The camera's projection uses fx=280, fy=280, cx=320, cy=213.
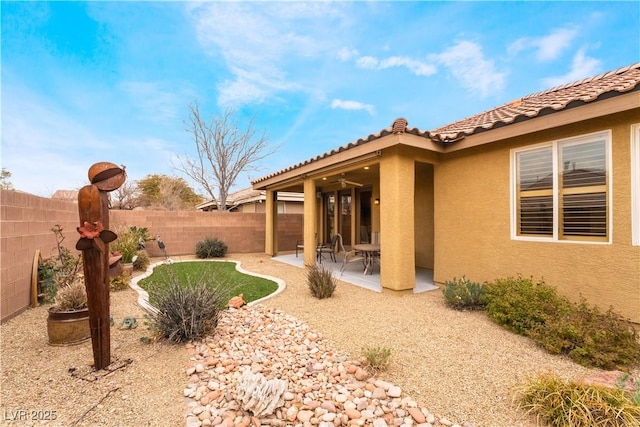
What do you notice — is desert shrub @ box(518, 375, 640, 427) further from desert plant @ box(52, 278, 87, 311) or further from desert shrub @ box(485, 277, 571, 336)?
desert plant @ box(52, 278, 87, 311)

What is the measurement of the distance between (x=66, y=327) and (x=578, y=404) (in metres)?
6.01

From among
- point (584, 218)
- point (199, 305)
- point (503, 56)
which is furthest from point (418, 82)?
point (199, 305)

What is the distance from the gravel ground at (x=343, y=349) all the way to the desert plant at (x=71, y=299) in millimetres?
533

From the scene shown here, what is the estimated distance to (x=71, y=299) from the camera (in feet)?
13.7

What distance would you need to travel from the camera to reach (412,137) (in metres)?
6.21

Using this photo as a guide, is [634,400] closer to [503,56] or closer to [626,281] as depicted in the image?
[626,281]

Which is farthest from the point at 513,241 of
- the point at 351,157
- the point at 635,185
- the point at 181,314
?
the point at 181,314

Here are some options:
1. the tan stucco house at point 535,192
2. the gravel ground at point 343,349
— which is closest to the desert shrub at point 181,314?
the gravel ground at point 343,349

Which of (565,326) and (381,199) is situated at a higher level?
(381,199)

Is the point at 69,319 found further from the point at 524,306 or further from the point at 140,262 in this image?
the point at 524,306

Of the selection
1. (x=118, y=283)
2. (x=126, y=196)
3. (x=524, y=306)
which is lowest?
(x=118, y=283)

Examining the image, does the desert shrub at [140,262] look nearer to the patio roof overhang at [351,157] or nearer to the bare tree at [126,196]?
the patio roof overhang at [351,157]

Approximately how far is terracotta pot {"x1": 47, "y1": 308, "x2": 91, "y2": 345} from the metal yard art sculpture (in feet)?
3.51

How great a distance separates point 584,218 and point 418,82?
12.0 meters
